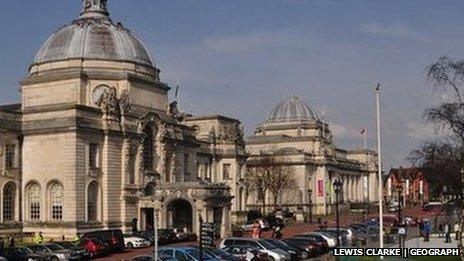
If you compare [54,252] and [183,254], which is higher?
[183,254]

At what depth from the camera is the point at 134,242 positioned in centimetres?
6669

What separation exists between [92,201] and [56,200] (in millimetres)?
3346

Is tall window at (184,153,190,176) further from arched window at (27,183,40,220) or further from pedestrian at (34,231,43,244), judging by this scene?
pedestrian at (34,231,43,244)

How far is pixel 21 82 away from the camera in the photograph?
282 feet

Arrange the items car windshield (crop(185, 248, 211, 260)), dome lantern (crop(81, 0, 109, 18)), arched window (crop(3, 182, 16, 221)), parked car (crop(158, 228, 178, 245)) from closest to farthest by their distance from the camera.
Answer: car windshield (crop(185, 248, 211, 260))
parked car (crop(158, 228, 178, 245))
arched window (crop(3, 182, 16, 221))
dome lantern (crop(81, 0, 109, 18))

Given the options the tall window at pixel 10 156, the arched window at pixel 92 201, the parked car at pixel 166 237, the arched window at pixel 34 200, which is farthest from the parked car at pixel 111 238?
the tall window at pixel 10 156

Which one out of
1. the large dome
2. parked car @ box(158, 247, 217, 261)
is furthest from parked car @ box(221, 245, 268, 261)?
the large dome

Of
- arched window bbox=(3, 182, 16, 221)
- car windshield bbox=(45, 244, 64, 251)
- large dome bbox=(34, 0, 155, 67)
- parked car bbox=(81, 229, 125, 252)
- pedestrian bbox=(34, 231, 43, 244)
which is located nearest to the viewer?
car windshield bbox=(45, 244, 64, 251)

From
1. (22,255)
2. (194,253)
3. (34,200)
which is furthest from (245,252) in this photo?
(34,200)

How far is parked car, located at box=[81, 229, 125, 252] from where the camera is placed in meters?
61.2

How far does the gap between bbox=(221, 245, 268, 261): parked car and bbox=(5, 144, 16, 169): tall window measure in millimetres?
30618

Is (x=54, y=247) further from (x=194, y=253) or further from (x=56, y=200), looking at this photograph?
(x=56, y=200)

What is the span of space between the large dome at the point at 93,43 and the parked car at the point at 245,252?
38318 millimetres

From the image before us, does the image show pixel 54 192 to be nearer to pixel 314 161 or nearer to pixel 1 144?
pixel 1 144
